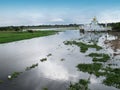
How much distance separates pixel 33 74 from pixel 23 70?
7.57ft

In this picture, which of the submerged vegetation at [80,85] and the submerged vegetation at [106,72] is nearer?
the submerged vegetation at [80,85]

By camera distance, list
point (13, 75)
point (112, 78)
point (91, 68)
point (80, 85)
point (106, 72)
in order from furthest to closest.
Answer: point (91, 68), point (106, 72), point (13, 75), point (112, 78), point (80, 85)

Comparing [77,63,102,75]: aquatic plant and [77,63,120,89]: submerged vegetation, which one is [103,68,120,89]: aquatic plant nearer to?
[77,63,120,89]: submerged vegetation

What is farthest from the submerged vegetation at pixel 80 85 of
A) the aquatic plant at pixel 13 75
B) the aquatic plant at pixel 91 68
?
the aquatic plant at pixel 13 75

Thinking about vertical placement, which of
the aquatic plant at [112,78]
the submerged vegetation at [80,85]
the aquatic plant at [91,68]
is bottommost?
the aquatic plant at [91,68]

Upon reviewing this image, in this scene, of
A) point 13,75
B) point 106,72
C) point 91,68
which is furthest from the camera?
point 91,68

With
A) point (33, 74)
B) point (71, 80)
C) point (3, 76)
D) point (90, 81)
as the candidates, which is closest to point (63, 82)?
point (71, 80)

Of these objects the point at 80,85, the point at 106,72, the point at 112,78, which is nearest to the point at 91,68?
the point at 106,72

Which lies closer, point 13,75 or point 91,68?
point 13,75

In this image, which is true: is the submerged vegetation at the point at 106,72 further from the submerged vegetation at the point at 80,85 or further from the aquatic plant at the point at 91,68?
the submerged vegetation at the point at 80,85

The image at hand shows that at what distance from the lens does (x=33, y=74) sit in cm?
2241

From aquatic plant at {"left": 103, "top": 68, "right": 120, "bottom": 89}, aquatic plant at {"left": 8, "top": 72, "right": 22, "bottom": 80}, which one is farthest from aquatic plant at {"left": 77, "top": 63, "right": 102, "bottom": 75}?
aquatic plant at {"left": 8, "top": 72, "right": 22, "bottom": 80}

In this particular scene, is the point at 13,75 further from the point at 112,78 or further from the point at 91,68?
the point at 112,78

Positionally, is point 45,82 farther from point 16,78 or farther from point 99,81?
point 99,81
